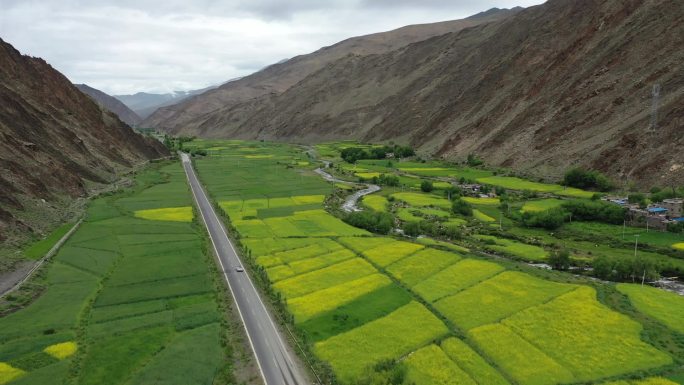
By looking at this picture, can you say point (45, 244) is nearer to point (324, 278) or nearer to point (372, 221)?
point (324, 278)

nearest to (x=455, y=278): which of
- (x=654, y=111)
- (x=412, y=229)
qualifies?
(x=412, y=229)

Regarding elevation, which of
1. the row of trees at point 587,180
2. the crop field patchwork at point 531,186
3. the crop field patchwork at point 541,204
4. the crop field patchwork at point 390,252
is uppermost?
the row of trees at point 587,180

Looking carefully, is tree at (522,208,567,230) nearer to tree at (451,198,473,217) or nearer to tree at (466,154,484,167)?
tree at (451,198,473,217)

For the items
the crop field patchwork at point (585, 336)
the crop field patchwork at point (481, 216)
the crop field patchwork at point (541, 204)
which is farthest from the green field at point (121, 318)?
the crop field patchwork at point (541, 204)

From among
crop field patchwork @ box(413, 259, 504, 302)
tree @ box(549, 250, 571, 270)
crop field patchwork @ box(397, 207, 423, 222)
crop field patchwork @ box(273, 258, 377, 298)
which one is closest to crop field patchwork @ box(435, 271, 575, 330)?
crop field patchwork @ box(413, 259, 504, 302)

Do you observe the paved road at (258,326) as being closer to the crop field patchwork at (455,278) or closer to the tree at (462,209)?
the crop field patchwork at (455,278)
